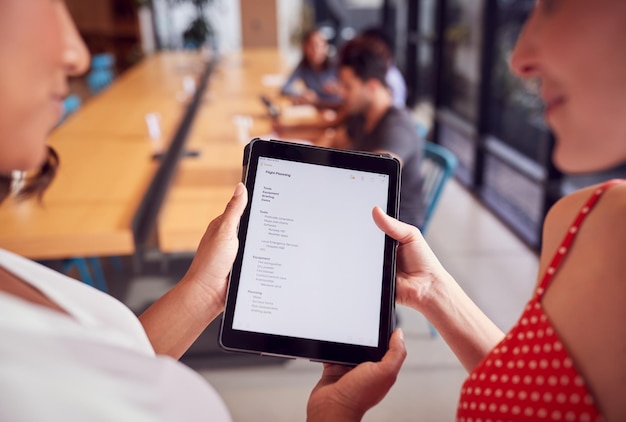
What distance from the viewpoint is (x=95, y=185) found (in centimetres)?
192

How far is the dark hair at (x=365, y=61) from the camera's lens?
2.19 metres

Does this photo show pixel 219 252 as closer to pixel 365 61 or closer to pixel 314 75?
pixel 365 61

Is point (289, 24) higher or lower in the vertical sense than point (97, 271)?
lower

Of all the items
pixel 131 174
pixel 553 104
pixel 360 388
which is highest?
pixel 553 104

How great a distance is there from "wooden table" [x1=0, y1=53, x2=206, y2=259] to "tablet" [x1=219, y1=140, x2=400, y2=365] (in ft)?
1.80

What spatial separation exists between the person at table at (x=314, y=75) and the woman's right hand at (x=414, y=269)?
10.7 feet

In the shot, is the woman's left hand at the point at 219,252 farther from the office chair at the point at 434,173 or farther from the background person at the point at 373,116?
the office chair at the point at 434,173

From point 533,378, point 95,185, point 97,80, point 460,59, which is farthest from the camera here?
A: point 97,80

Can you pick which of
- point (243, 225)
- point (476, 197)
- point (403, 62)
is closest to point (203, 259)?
point (243, 225)

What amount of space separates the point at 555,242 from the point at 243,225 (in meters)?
0.36

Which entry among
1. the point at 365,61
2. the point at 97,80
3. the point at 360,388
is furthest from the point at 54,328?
the point at 97,80

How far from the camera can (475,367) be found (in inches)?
25.7

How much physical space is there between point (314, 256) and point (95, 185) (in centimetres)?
155

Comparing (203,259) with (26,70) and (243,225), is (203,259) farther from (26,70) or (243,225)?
(26,70)
